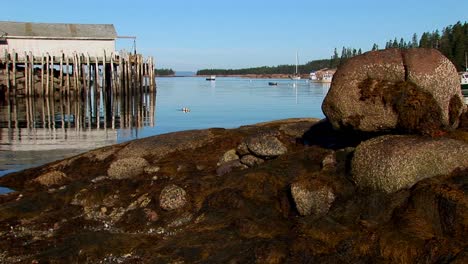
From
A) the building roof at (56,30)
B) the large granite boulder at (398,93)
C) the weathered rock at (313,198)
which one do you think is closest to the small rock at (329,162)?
the large granite boulder at (398,93)

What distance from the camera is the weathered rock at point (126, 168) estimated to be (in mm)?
13633

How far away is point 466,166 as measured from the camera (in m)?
8.99

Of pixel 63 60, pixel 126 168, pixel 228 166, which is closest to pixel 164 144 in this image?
pixel 126 168

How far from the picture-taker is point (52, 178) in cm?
1448

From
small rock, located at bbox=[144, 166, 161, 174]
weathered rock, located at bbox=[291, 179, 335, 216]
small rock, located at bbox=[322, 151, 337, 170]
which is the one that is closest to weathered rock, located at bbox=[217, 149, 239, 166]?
small rock, located at bbox=[144, 166, 161, 174]

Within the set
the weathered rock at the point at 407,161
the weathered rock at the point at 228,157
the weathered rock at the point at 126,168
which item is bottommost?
the weathered rock at the point at 126,168

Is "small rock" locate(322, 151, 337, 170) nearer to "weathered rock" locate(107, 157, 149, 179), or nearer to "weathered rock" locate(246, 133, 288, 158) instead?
"weathered rock" locate(246, 133, 288, 158)

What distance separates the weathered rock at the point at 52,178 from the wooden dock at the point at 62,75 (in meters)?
38.0

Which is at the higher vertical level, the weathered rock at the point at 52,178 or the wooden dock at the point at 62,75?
the wooden dock at the point at 62,75

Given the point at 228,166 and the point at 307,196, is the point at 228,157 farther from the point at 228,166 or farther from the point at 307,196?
the point at 307,196

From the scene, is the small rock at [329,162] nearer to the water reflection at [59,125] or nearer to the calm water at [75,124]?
the calm water at [75,124]

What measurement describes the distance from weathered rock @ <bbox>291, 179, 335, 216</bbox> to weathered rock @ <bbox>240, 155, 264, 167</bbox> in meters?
3.26

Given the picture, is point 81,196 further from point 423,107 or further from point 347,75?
point 423,107

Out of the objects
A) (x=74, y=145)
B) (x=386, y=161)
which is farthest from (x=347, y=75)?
(x=74, y=145)
